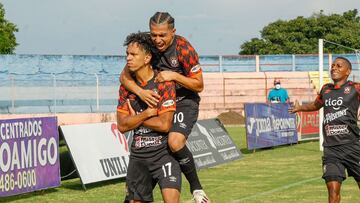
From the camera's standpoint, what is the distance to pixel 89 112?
127 ft

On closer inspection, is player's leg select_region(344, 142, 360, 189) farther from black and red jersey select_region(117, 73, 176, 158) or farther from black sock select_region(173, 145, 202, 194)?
black and red jersey select_region(117, 73, 176, 158)

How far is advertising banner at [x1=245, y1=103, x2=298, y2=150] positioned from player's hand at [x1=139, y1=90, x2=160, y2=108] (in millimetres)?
15396

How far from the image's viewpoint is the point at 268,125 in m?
24.5

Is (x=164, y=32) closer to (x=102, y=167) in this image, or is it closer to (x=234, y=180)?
(x=102, y=167)

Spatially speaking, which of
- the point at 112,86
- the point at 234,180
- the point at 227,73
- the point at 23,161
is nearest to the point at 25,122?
the point at 23,161

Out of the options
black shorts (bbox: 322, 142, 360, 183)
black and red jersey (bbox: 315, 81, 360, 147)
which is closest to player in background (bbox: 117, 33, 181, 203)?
black shorts (bbox: 322, 142, 360, 183)

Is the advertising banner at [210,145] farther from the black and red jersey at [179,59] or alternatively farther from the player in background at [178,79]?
the black and red jersey at [179,59]

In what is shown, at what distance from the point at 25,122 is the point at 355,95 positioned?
5530 mm

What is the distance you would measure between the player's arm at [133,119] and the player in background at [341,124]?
325 centimetres

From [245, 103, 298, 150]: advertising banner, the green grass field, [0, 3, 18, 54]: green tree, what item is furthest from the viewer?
[0, 3, 18, 54]: green tree

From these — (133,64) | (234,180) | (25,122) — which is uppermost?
(133,64)

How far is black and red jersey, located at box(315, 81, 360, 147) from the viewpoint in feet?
33.6

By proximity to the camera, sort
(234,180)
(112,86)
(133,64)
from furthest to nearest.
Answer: (112,86), (234,180), (133,64)

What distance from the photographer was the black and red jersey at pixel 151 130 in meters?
7.61
